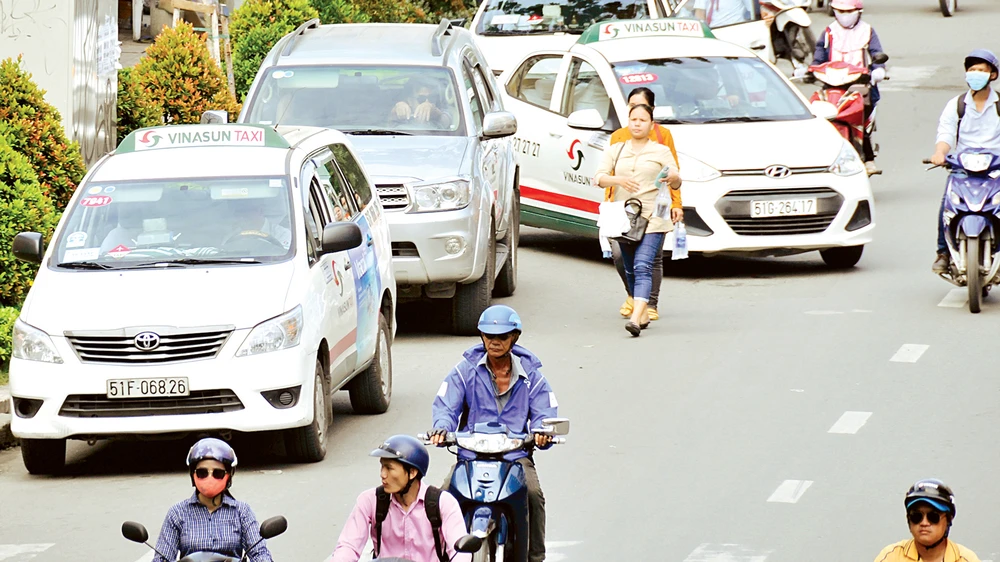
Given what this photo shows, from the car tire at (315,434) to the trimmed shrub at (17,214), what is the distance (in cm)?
298

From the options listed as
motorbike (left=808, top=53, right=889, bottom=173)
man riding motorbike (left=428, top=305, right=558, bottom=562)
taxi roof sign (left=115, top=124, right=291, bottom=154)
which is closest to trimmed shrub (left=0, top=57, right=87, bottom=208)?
taxi roof sign (left=115, top=124, right=291, bottom=154)

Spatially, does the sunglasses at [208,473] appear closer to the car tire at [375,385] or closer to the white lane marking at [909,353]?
the car tire at [375,385]

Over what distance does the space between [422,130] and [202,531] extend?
25.3ft

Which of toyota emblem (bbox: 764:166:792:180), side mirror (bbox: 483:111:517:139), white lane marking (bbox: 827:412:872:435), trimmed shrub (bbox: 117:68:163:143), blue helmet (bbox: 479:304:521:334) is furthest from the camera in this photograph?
trimmed shrub (bbox: 117:68:163:143)

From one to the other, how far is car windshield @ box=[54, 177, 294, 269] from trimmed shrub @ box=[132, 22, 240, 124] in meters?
7.17

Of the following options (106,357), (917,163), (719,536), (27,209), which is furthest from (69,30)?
(917,163)

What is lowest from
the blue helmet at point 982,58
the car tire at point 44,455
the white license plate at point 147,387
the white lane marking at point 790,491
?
the car tire at point 44,455

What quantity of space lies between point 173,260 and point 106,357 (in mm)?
759

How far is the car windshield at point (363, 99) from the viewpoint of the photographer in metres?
13.9

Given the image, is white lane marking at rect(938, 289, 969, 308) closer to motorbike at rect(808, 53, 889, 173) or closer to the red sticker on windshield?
the red sticker on windshield

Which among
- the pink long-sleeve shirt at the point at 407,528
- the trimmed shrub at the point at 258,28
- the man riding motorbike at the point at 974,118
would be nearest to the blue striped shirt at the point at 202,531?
the pink long-sleeve shirt at the point at 407,528

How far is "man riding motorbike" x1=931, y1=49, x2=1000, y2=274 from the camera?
1314cm

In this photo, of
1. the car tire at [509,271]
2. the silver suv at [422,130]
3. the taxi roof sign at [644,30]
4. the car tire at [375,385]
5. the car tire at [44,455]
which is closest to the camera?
the car tire at [44,455]

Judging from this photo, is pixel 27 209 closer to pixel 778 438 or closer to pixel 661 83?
pixel 778 438
